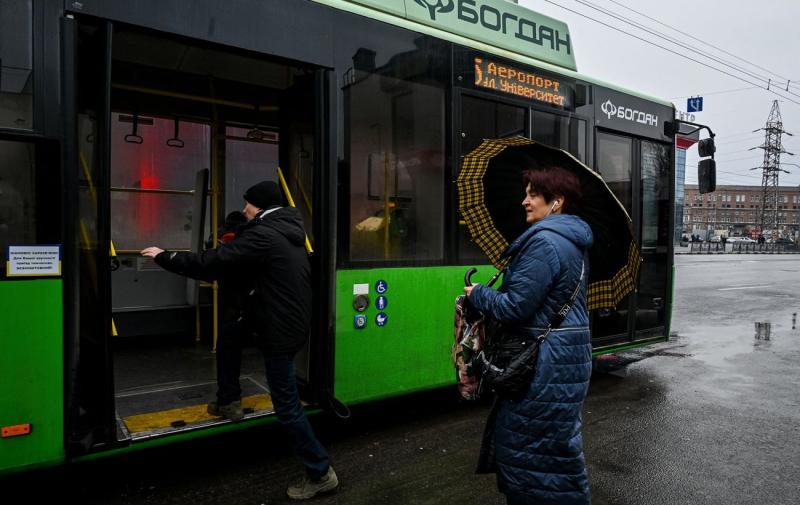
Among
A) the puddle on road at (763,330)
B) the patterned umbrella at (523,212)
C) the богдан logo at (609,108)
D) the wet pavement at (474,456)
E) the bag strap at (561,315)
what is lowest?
the wet pavement at (474,456)

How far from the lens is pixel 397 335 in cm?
438

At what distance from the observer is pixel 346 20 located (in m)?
4.04

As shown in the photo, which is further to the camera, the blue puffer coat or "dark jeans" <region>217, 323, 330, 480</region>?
"dark jeans" <region>217, 323, 330, 480</region>

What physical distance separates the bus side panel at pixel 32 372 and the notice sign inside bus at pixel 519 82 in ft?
11.6

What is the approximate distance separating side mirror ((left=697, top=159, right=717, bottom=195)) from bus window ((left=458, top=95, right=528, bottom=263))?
10.3 ft

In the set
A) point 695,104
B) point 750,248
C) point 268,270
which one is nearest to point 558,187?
point 268,270

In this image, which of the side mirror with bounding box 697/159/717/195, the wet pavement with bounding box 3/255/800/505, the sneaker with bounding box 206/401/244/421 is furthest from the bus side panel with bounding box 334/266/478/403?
the side mirror with bounding box 697/159/717/195

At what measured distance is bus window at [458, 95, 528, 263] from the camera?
472 centimetres

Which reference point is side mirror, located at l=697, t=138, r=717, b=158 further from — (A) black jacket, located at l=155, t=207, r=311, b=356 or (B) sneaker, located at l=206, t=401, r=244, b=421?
(B) sneaker, located at l=206, t=401, r=244, b=421

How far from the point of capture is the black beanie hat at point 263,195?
3.55 metres

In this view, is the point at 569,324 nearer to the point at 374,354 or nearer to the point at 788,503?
the point at 374,354

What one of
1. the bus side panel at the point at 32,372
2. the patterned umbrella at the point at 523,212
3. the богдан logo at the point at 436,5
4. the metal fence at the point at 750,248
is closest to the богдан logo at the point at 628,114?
the богдан logo at the point at 436,5

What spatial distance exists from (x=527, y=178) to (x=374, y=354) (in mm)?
2058

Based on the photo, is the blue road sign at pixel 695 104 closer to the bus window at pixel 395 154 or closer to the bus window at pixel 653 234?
the bus window at pixel 653 234
